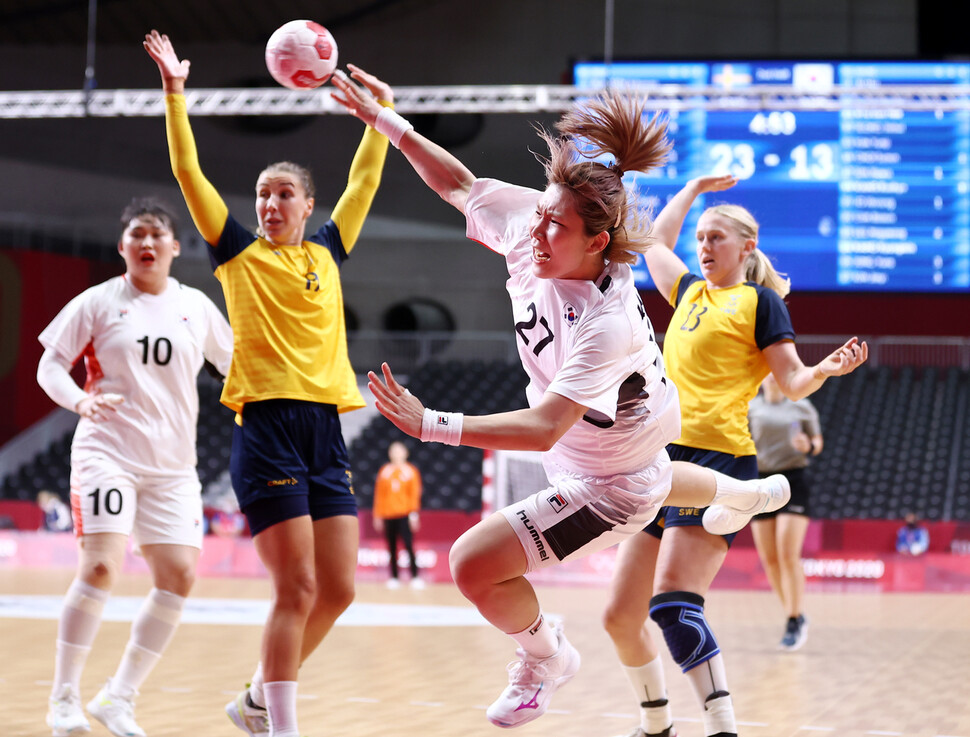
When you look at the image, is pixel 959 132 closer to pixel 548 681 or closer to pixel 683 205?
pixel 683 205

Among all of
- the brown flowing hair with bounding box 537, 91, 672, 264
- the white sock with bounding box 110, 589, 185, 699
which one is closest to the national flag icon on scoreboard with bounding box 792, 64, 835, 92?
the brown flowing hair with bounding box 537, 91, 672, 264

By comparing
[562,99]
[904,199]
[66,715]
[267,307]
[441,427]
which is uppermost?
[562,99]

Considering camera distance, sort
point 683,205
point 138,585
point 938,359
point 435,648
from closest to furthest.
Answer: point 683,205
point 435,648
point 138,585
point 938,359

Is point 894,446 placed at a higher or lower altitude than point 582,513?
lower

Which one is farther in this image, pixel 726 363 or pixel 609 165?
pixel 726 363

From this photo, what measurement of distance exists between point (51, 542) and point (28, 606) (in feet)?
14.9

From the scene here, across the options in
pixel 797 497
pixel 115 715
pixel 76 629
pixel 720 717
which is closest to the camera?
pixel 720 717

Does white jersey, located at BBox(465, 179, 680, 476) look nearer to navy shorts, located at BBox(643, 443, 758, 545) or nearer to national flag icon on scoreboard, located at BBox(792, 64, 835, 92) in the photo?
navy shorts, located at BBox(643, 443, 758, 545)

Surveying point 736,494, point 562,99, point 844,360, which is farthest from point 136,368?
point 562,99

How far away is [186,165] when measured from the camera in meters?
3.57

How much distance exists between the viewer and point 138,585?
10367 mm

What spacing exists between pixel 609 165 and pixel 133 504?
2295 millimetres

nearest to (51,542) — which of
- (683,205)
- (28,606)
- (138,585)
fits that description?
(138,585)

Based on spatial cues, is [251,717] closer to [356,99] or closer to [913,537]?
[356,99]
